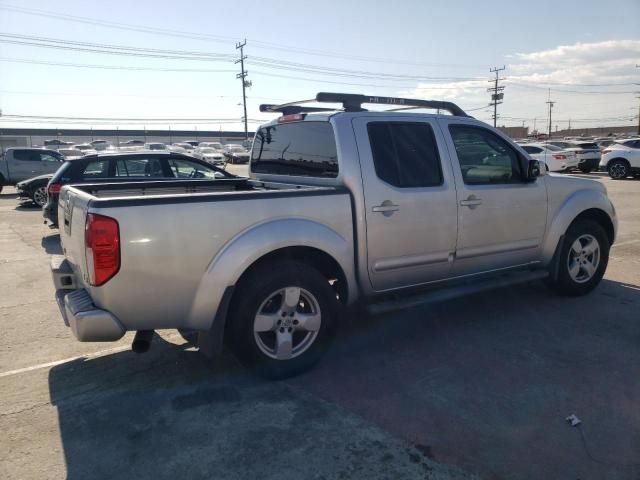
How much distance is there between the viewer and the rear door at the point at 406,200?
3.92m

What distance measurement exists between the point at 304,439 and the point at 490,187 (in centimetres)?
288

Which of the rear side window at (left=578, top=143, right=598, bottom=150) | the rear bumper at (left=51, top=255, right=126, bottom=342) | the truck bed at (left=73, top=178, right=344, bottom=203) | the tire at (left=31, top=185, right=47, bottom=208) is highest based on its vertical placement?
the rear side window at (left=578, top=143, right=598, bottom=150)

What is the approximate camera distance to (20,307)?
5.37m

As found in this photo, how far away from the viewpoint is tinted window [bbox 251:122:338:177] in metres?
4.09

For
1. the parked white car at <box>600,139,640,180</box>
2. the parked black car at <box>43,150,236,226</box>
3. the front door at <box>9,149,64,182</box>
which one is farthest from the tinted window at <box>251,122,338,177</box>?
the parked white car at <box>600,139,640,180</box>

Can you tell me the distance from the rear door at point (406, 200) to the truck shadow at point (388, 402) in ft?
2.24

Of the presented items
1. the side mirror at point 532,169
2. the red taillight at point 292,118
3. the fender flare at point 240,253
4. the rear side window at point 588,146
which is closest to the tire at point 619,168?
the rear side window at point 588,146

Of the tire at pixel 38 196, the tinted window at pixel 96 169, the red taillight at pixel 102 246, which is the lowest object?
the tire at pixel 38 196

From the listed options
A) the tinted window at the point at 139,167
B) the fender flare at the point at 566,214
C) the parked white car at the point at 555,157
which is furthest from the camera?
the parked white car at the point at 555,157

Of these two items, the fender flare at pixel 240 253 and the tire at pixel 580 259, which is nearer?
the fender flare at pixel 240 253

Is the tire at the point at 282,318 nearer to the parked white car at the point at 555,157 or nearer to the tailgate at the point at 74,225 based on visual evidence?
the tailgate at the point at 74,225

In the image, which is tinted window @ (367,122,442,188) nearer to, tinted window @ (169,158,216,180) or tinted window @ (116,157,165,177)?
tinted window @ (169,158,216,180)

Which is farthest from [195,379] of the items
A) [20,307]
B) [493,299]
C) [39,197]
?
[39,197]

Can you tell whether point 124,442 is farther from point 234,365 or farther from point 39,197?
point 39,197
